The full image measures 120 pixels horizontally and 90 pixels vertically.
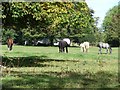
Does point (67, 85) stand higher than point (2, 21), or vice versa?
point (2, 21)

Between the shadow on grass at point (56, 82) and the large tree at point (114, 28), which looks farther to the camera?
the large tree at point (114, 28)

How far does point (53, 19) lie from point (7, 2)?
10.9 feet

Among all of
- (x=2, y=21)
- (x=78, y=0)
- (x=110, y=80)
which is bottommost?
(x=110, y=80)

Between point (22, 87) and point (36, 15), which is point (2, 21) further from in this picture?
point (22, 87)

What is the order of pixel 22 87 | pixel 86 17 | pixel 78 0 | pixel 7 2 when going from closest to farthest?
pixel 22 87 < pixel 7 2 < pixel 78 0 < pixel 86 17

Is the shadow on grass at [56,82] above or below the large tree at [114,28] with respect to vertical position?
→ below

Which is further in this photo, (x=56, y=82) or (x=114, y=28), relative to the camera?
(x=114, y=28)

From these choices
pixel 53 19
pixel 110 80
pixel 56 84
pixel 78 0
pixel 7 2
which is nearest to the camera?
pixel 56 84

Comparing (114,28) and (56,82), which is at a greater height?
(114,28)

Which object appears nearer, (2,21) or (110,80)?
(110,80)

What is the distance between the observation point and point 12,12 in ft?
55.0

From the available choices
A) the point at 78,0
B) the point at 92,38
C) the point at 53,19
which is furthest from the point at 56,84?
the point at 92,38

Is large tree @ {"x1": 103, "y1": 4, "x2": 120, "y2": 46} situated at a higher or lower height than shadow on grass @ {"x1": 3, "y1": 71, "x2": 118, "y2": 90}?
higher

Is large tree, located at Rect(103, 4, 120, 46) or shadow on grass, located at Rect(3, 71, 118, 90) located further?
large tree, located at Rect(103, 4, 120, 46)
